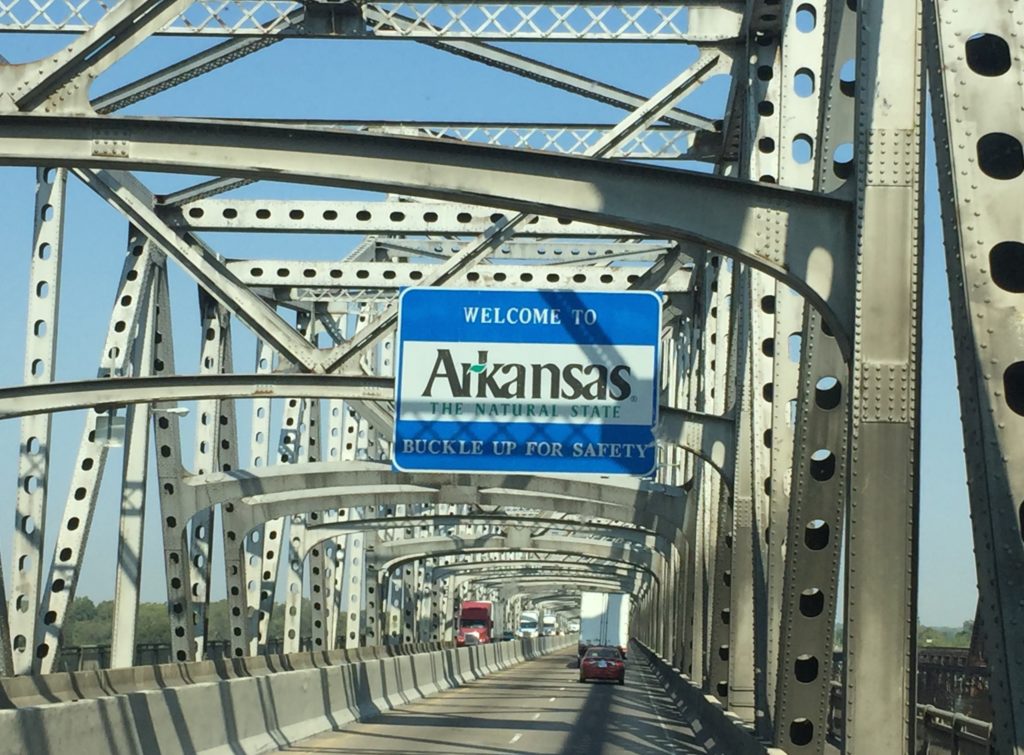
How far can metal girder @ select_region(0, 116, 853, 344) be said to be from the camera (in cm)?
1120

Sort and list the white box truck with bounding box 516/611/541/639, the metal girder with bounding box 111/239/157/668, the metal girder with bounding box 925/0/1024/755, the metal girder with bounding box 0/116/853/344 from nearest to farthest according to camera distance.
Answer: the metal girder with bounding box 925/0/1024/755, the metal girder with bounding box 0/116/853/344, the metal girder with bounding box 111/239/157/668, the white box truck with bounding box 516/611/541/639

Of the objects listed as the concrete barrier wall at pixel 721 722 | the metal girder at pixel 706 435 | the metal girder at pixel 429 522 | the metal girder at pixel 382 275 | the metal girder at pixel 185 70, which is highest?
the metal girder at pixel 185 70

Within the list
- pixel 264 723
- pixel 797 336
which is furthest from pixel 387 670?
pixel 797 336

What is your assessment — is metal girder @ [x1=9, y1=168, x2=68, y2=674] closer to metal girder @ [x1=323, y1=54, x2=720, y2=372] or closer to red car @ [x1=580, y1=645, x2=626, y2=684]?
metal girder @ [x1=323, y1=54, x2=720, y2=372]

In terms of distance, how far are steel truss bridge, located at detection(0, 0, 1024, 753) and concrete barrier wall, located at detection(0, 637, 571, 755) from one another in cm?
182

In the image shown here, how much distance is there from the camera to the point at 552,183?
443 inches

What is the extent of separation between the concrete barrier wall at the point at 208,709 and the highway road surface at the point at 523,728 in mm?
414

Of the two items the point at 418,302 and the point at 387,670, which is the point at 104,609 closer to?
the point at 387,670

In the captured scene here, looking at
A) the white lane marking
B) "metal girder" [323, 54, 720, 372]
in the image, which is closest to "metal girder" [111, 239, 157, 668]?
"metal girder" [323, 54, 720, 372]

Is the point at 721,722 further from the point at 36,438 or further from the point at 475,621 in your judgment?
the point at 475,621

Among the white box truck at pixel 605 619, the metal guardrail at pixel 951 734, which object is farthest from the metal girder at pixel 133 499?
the white box truck at pixel 605 619

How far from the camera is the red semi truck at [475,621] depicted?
311 ft

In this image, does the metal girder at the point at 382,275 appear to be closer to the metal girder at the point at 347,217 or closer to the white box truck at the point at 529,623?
the metal girder at the point at 347,217

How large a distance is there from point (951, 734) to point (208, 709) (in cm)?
772
